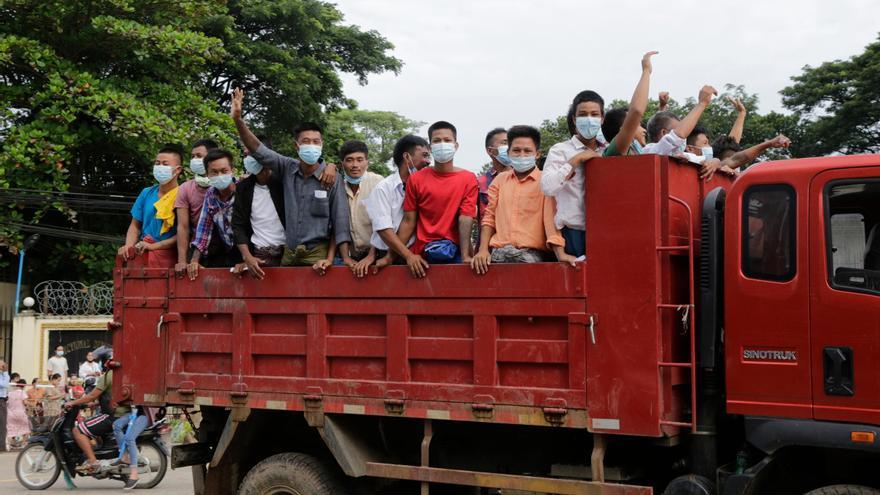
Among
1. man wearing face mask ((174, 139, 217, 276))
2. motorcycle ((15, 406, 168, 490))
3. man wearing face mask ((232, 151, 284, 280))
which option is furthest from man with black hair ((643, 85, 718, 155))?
motorcycle ((15, 406, 168, 490))

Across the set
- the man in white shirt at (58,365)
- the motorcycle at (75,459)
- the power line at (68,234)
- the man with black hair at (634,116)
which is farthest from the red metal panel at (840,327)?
the man in white shirt at (58,365)

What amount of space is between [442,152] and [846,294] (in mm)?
2513

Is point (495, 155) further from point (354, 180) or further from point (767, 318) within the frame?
point (767, 318)

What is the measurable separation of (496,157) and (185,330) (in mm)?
2493

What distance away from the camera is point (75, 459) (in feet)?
34.9

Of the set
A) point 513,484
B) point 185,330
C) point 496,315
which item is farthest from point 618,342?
point 185,330

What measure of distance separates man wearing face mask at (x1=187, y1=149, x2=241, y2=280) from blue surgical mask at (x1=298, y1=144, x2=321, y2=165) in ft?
2.37

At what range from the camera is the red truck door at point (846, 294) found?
430 cm

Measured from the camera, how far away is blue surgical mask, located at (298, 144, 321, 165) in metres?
6.17

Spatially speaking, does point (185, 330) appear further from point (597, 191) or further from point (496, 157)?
point (597, 191)

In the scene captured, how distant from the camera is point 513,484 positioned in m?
5.15

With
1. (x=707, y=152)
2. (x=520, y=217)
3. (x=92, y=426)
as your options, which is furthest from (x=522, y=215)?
(x=92, y=426)

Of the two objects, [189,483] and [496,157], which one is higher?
[496,157]

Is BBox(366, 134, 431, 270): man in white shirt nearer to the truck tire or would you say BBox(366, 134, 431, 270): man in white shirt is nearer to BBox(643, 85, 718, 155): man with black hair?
the truck tire
